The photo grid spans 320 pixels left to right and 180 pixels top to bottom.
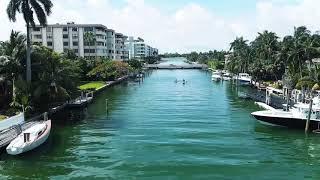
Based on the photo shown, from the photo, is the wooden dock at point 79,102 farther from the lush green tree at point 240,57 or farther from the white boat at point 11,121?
the lush green tree at point 240,57

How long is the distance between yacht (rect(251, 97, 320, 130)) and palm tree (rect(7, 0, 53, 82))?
33296 mm

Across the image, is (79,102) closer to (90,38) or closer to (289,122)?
(289,122)

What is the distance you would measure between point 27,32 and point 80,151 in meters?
Result: 25.7

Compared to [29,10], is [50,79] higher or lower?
lower

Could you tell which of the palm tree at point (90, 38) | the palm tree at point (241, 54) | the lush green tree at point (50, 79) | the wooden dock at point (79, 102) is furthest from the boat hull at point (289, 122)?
the palm tree at point (90, 38)

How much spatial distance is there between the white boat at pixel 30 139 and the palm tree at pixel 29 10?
15339 millimetres

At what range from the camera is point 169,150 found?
47594 millimetres

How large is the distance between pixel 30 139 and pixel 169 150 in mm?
14474

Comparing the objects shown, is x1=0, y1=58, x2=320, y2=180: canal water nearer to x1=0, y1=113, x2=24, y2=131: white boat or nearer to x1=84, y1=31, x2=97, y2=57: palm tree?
x1=0, y1=113, x2=24, y2=131: white boat

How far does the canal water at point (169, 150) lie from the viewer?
39.8 m

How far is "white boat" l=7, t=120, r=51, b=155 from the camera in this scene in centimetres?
4397

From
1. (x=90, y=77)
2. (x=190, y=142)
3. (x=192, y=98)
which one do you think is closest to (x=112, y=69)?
(x=90, y=77)

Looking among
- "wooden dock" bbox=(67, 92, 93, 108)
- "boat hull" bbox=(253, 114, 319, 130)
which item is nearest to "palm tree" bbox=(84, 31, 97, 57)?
"wooden dock" bbox=(67, 92, 93, 108)

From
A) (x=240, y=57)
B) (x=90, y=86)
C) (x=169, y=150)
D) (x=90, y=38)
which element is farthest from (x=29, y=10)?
(x=90, y=38)
